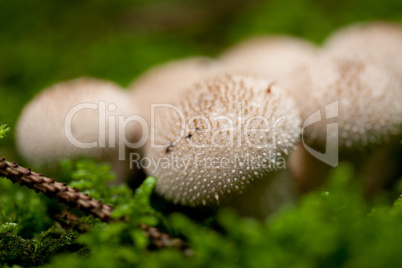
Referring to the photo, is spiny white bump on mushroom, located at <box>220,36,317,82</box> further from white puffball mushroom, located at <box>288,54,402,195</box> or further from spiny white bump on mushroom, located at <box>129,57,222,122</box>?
white puffball mushroom, located at <box>288,54,402,195</box>

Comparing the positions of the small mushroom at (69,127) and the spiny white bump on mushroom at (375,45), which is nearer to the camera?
the small mushroom at (69,127)

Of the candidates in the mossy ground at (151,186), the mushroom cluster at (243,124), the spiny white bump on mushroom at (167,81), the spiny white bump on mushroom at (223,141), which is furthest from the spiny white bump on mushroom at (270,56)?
the mossy ground at (151,186)

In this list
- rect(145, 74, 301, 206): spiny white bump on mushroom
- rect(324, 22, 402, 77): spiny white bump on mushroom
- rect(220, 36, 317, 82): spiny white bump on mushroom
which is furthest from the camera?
rect(220, 36, 317, 82): spiny white bump on mushroom

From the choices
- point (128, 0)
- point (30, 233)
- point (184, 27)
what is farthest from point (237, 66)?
point (128, 0)

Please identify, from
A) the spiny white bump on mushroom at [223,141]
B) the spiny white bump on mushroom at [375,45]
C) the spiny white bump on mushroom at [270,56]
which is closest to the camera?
the spiny white bump on mushroom at [223,141]

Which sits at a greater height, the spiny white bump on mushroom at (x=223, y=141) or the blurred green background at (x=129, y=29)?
the blurred green background at (x=129, y=29)

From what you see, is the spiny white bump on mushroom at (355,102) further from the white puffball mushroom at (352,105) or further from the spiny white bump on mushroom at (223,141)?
the spiny white bump on mushroom at (223,141)

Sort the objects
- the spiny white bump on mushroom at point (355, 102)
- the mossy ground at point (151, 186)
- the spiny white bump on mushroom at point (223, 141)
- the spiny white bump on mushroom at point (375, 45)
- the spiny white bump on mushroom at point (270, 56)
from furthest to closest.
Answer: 1. the spiny white bump on mushroom at point (270, 56)
2. the spiny white bump on mushroom at point (375, 45)
3. the spiny white bump on mushroom at point (355, 102)
4. the spiny white bump on mushroom at point (223, 141)
5. the mossy ground at point (151, 186)

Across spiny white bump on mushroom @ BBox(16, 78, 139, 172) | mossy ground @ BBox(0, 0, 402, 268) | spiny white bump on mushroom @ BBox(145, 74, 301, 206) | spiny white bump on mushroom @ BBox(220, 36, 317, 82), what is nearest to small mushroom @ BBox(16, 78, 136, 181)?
spiny white bump on mushroom @ BBox(16, 78, 139, 172)
